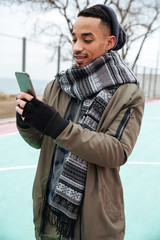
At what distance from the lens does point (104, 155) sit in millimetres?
1199

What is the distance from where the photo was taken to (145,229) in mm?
2688

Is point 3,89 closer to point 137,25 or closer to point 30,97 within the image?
point 30,97

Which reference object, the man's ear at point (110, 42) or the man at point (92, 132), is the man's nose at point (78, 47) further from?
the man's ear at point (110, 42)

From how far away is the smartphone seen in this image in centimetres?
124

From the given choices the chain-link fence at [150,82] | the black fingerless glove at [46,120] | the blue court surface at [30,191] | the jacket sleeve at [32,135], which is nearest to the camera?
the black fingerless glove at [46,120]

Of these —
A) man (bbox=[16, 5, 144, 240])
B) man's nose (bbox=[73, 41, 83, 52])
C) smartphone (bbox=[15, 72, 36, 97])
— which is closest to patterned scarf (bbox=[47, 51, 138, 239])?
man (bbox=[16, 5, 144, 240])

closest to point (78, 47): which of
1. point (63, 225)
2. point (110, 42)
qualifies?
point (110, 42)

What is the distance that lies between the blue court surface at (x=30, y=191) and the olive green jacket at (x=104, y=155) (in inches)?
50.9

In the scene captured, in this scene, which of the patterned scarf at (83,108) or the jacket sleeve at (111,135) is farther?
the patterned scarf at (83,108)

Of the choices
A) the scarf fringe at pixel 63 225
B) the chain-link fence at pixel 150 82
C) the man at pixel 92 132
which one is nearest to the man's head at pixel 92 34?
the man at pixel 92 132

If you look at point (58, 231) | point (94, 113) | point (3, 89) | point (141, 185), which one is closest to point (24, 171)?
point (141, 185)

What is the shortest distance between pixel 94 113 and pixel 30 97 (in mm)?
342

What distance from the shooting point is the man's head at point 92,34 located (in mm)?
1364

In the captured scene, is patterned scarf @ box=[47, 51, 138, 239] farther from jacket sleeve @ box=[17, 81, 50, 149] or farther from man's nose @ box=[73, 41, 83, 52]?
jacket sleeve @ box=[17, 81, 50, 149]
